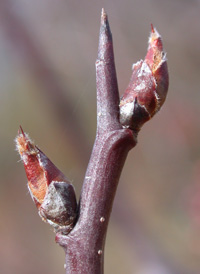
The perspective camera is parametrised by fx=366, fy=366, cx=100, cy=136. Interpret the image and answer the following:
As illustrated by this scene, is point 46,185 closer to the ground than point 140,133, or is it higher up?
closer to the ground

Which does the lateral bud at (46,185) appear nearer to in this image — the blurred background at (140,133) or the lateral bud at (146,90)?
the lateral bud at (146,90)

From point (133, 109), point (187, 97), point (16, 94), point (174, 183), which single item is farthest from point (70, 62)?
point (133, 109)

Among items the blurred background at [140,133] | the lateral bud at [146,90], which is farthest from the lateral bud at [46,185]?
the blurred background at [140,133]

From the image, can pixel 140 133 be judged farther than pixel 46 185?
Yes

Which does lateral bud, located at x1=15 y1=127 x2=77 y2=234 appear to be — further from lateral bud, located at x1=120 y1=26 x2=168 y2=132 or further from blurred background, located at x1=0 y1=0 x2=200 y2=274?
blurred background, located at x1=0 y1=0 x2=200 y2=274

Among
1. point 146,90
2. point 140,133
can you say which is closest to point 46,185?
point 146,90

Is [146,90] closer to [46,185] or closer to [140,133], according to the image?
[46,185]
